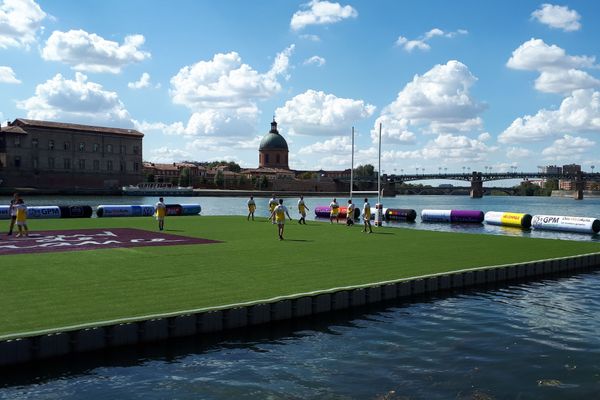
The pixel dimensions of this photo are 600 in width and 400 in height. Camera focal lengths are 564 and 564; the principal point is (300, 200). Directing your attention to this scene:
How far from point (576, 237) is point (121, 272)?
112 ft

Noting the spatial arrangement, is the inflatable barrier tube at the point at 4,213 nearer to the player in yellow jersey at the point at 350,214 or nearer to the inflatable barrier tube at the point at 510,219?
the player in yellow jersey at the point at 350,214

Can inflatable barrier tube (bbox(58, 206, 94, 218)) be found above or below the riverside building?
below

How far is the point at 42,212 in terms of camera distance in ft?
140

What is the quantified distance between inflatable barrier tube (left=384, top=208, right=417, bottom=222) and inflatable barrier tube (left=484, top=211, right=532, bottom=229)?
6.69 metres

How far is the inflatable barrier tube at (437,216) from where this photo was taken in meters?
53.8

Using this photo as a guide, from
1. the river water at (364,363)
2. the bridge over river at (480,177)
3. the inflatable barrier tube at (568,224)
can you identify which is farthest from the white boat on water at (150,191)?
the river water at (364,363)

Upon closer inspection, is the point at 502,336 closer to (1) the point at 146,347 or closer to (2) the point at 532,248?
(1) the point at 146,347

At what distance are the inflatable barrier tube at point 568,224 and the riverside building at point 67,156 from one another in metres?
117

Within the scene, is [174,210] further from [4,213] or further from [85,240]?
[85,240]

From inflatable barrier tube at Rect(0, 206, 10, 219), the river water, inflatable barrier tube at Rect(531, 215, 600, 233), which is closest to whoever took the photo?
the river water

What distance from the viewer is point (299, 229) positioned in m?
34.9

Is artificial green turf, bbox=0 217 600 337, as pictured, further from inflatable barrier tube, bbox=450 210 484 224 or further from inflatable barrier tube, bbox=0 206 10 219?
inflatable barrier tube, bbox=450 210 484 224

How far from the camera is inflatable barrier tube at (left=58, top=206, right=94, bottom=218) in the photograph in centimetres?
4338

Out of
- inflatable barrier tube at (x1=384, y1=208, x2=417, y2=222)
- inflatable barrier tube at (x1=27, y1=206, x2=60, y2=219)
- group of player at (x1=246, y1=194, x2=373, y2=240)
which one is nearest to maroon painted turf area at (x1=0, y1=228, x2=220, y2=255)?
group of player at (x1=246, y1=194, x2=373, y2=240)
